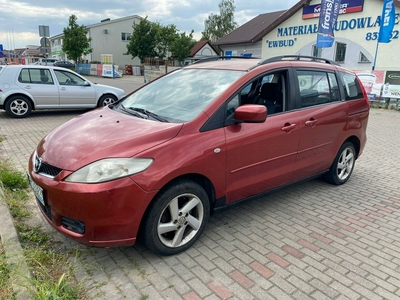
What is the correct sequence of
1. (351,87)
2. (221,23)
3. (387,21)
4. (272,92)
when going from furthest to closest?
(221,23)
(387,21)
(351,87)
(272,92)

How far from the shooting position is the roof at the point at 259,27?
75.0ft

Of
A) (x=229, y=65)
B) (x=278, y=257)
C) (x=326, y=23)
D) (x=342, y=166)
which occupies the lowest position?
(x=278, y=257)

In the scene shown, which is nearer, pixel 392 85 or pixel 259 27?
pixel 392 85

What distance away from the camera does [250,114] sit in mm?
3020

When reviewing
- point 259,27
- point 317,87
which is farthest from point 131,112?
point 259,27

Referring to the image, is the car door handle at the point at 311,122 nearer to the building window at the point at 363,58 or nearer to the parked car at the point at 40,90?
the parked car at the point at 40,90

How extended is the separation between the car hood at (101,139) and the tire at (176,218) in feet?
1.51

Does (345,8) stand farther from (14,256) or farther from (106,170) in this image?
(14,256)

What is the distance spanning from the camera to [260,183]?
11.6 ft

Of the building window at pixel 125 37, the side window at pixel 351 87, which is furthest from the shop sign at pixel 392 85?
the building window at pixel 125 37

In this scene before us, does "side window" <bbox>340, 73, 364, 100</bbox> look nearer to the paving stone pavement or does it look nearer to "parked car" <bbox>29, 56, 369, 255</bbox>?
"parked car" <bbox>29, 56, 369, 255</bbox>

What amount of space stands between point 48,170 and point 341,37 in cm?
2175

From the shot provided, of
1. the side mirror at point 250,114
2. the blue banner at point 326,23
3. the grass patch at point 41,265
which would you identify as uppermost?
the blue banner at point 326,23

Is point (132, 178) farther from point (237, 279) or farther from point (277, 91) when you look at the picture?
point (277, 91)
